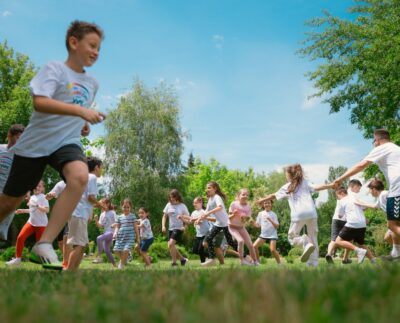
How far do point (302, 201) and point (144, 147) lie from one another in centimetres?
3107

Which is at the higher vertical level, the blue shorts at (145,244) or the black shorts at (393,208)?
the black shorts at (393,208)

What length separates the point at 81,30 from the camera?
5219 millimetres

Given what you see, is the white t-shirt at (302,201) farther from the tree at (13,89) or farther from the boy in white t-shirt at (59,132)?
the tree at (13,89)

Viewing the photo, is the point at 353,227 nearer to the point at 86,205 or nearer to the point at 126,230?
the point at 126,230

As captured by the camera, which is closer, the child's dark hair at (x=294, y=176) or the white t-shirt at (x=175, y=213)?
the child's dark hair at (x=294, y=176)

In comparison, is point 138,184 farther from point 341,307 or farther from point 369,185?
point 341,307

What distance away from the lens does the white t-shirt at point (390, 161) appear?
7926mm

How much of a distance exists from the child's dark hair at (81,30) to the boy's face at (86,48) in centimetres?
4

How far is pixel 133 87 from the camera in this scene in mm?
41656

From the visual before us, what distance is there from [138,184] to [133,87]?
8.57 m

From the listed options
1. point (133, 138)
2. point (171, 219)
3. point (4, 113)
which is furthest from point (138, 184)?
point (171, 219)

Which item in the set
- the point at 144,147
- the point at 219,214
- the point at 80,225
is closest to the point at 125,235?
the point at 219,214

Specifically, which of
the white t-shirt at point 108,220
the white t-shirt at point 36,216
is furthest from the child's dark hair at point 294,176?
the white t-shirt at point 108,220

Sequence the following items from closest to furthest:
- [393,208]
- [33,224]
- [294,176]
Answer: [393,208]
[294,176]
[33,224]
